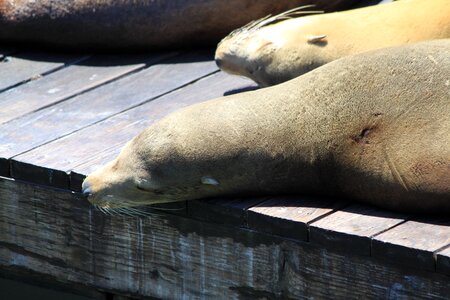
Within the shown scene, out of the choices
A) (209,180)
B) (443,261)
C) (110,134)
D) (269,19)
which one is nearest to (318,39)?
(269,19)

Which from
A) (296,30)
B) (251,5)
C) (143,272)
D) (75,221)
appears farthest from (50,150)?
(251,5)

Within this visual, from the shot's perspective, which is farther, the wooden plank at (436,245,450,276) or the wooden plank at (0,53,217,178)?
the wooden plank at (0,53,217,178)

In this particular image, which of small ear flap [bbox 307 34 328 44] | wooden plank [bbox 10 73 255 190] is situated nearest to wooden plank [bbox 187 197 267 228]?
wooden plank [bbox 10 73 255 190]

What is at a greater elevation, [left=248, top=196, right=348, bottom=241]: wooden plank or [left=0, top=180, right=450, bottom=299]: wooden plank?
[left=248, top=196, right=348, bottom=241]: wooden plank

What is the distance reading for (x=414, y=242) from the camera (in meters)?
2.92

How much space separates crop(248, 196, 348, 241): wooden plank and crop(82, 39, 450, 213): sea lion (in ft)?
0.13

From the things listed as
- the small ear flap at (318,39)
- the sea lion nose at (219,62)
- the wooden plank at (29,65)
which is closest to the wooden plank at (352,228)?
the small ear flap at (318,39)

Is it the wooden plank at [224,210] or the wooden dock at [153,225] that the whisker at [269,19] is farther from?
the wooden plank at [224,210]

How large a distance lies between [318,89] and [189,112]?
0.40 meters

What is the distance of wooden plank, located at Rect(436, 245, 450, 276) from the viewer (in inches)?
111

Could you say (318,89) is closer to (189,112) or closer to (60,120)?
(189,112)

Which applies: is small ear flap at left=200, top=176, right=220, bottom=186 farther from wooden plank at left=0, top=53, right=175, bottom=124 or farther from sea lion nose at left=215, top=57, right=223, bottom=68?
wooden plank at left=0, top=53, right=175, bottom=124

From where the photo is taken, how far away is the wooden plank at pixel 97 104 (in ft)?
13.3

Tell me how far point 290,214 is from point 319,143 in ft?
0.72
